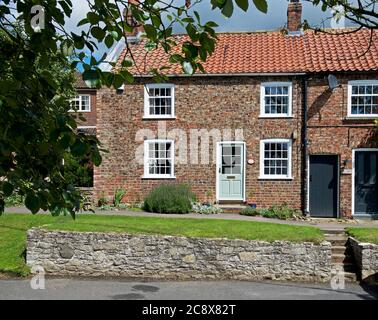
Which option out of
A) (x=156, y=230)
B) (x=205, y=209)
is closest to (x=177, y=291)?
(x=156, y=230)

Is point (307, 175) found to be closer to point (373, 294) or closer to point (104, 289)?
point (373, 294)

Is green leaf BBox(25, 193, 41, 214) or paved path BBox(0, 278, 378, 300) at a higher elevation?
green leaf BBox(25, 193, 41, 214)

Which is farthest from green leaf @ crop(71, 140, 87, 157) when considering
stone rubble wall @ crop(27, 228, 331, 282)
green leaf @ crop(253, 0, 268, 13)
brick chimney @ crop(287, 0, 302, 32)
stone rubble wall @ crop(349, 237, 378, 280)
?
brick chimney @ crop(287, 0, 302, 32)

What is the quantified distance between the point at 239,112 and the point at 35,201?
1667 cm

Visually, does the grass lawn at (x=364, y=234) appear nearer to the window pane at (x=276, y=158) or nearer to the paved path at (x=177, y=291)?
the paved path at (x=177, y=291)

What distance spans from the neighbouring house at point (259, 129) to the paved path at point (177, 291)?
25.7ft

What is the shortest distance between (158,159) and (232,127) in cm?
337

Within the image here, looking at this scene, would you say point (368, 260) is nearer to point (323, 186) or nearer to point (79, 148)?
point (323, 186)

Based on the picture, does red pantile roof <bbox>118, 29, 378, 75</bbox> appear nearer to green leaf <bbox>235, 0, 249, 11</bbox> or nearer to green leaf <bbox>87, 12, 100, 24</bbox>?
green leaf <bbox>87, 12, 100, 24</bbox>

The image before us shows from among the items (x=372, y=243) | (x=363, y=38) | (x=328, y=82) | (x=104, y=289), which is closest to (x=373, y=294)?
(x=372, y=243)

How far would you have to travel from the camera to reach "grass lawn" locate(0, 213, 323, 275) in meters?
11.5

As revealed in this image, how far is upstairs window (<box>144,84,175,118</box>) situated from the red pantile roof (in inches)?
33.2

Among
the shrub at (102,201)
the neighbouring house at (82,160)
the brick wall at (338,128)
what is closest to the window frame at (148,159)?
the shrub at (102,201)

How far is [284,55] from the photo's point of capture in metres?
19.3
